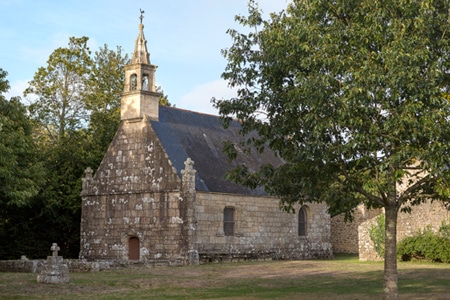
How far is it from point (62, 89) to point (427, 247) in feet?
78.0

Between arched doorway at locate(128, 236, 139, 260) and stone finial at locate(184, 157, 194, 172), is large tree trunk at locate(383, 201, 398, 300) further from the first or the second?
arched doorway at locate(128, 236, 139, 260)

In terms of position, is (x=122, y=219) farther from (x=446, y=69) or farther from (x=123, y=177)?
(x=446, y=69)

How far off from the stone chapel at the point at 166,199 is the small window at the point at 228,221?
48 mm

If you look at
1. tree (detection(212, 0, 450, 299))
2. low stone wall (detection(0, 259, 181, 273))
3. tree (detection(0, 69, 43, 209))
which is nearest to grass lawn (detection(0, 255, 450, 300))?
low stone wall (detection(0, 259, 181, 273))

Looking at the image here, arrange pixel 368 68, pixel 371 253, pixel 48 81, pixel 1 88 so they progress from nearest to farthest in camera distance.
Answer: pixel 368 68 < pixel 1 88 < pixel 371 253 < pixel 48 81

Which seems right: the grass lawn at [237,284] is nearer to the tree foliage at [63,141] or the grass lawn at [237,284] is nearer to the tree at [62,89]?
the tree foliage at [63,141]

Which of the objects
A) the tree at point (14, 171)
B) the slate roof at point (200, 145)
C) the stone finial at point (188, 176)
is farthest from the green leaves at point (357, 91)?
the slate roof at point (200, 145)

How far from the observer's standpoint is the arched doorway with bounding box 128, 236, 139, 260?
32844 mm

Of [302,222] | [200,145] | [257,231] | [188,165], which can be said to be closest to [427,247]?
[257,231]

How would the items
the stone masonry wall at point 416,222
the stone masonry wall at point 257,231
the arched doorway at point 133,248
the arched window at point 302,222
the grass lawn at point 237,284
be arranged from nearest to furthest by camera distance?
the grass lawn at point 237,284, the stone masonry wall at point 416,222, the stone masonry wall at point 257,231, the arched doorway at point 133,248, the arched window at point 302,222

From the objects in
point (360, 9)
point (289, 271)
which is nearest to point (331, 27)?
point (360, 9)

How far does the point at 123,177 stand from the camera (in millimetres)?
33781

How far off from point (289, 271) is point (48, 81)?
23.5 meters

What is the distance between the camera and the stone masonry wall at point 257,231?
3241cm
